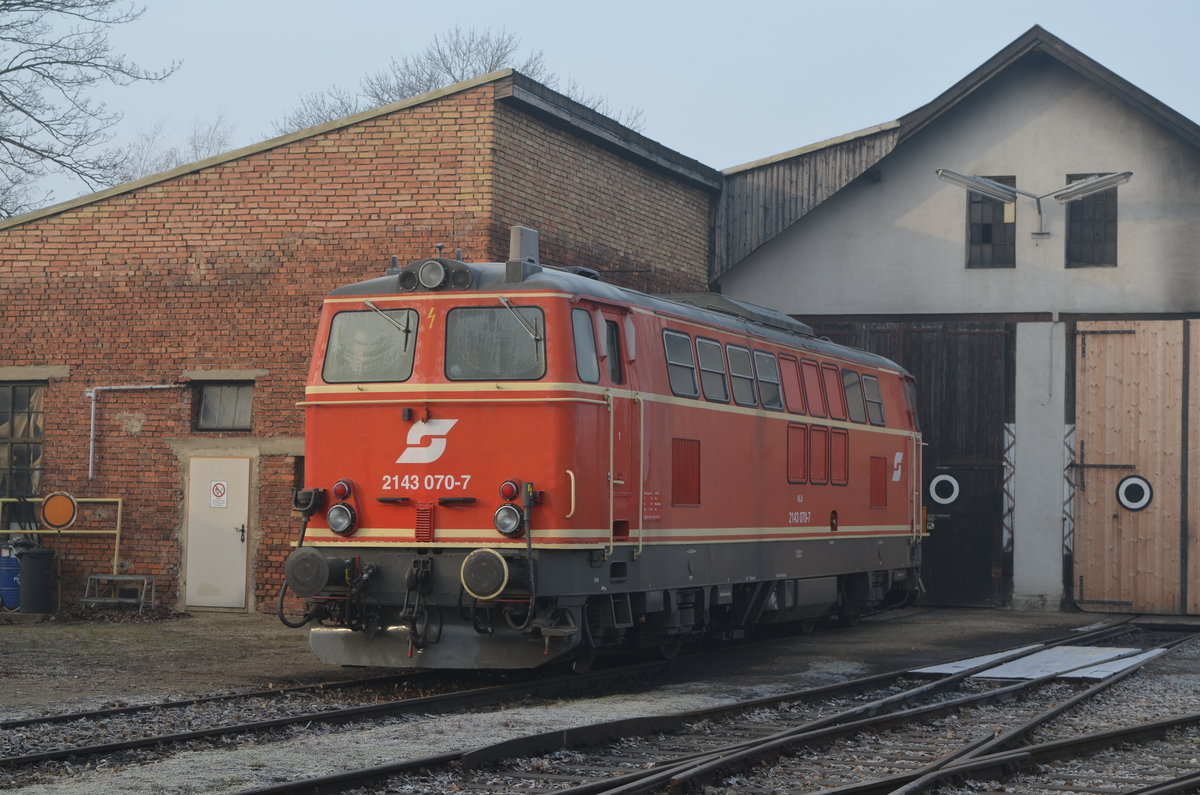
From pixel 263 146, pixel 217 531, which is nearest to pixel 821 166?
pixel 263 146

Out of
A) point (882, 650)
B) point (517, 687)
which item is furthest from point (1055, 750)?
point (882, 650)

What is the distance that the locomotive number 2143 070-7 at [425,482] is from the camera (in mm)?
11961

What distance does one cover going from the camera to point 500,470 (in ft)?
39.0

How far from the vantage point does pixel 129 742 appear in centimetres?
918

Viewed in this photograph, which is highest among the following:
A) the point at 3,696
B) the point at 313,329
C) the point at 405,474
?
the point at 313,329

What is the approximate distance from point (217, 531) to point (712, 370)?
24.2 feet

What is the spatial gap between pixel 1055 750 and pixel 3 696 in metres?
7.66

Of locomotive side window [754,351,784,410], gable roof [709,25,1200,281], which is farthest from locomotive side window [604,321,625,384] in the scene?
gable roof [709,25,1200,281]

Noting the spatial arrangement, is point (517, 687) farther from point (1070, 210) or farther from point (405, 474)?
point (1070, 210)

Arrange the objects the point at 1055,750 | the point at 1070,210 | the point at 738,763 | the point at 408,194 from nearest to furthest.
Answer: the point at 738,763
the point at 1055,750
the point at 408,194
the point at 1070,210

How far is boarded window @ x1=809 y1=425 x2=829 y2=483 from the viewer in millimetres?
16641

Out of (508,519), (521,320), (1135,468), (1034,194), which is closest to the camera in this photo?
(508,519)

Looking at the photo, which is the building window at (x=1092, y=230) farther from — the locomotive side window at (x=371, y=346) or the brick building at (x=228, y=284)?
the locomotive side window at (x=371, y=346)

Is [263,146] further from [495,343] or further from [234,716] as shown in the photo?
[234,716]
